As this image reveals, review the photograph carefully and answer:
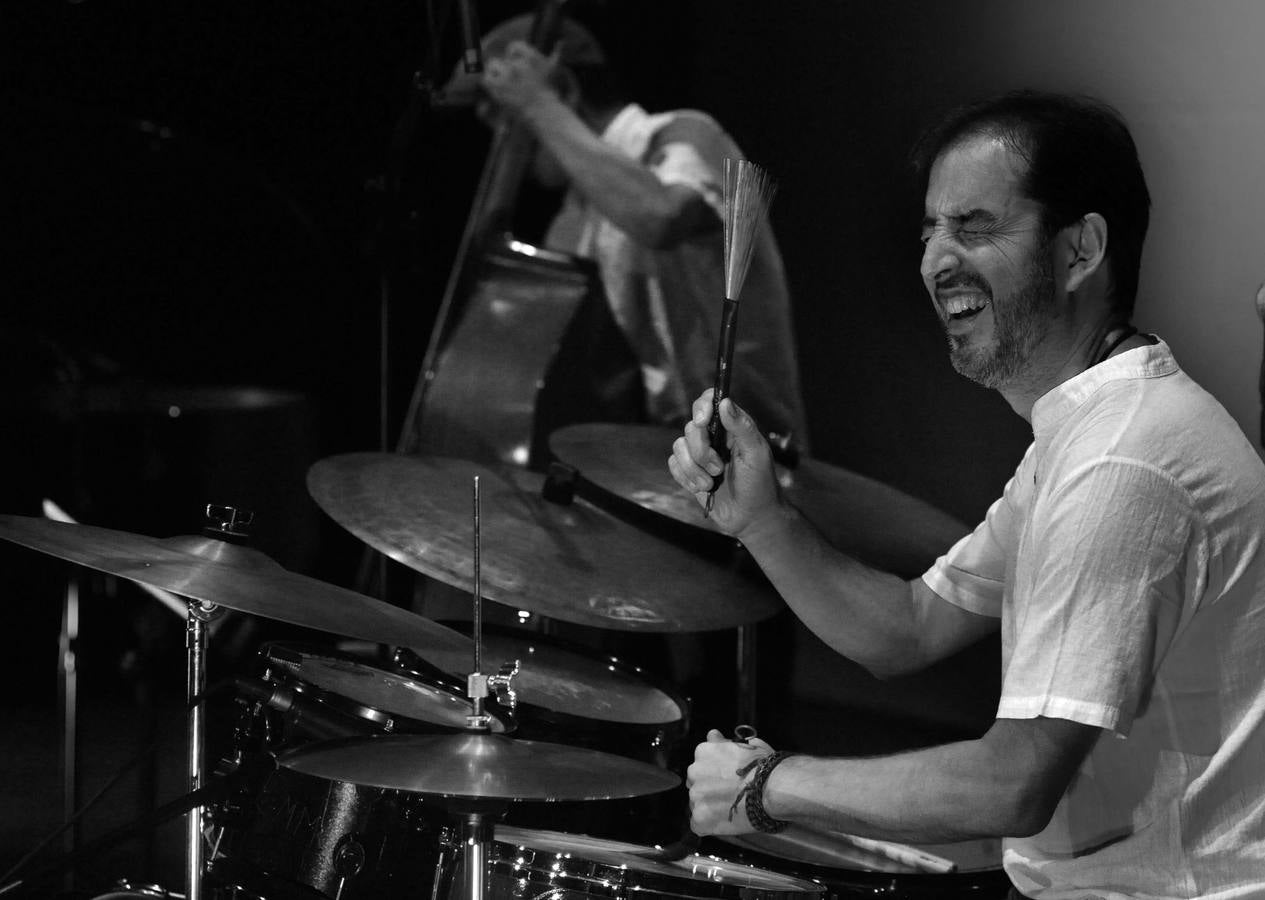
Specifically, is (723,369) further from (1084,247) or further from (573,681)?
(573,681)

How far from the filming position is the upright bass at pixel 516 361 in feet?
10.8

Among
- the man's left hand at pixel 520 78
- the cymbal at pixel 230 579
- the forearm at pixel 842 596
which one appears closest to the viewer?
the cymbal at pixel 230 579

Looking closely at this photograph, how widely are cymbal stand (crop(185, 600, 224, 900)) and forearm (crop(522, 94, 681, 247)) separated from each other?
176cm

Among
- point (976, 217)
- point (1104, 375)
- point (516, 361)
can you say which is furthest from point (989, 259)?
point (516, 361)

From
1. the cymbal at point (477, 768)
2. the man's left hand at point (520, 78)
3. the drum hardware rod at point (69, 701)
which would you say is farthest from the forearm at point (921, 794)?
the man's left hand at point (520, 78)

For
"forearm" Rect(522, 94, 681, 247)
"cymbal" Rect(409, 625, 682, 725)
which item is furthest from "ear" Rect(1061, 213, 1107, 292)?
"forearm" Rect(522, 94, 681, 247)

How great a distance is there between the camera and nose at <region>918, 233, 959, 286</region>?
1.53 m

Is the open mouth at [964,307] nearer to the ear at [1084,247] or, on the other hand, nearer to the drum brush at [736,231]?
the ear at [1084,247]

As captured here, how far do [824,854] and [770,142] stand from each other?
180 cm

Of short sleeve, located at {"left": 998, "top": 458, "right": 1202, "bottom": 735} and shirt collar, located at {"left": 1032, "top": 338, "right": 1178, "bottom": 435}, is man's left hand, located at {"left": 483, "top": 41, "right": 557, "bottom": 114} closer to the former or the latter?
shirt collar, located at {"left": 1032, "top": 338, "right": 1178, "bottom": 435}

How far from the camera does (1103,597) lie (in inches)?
48.4

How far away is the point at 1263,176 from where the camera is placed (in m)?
2.73

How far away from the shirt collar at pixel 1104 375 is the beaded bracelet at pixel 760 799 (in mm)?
434

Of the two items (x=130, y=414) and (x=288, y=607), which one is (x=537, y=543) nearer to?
(x=288, y=607)
